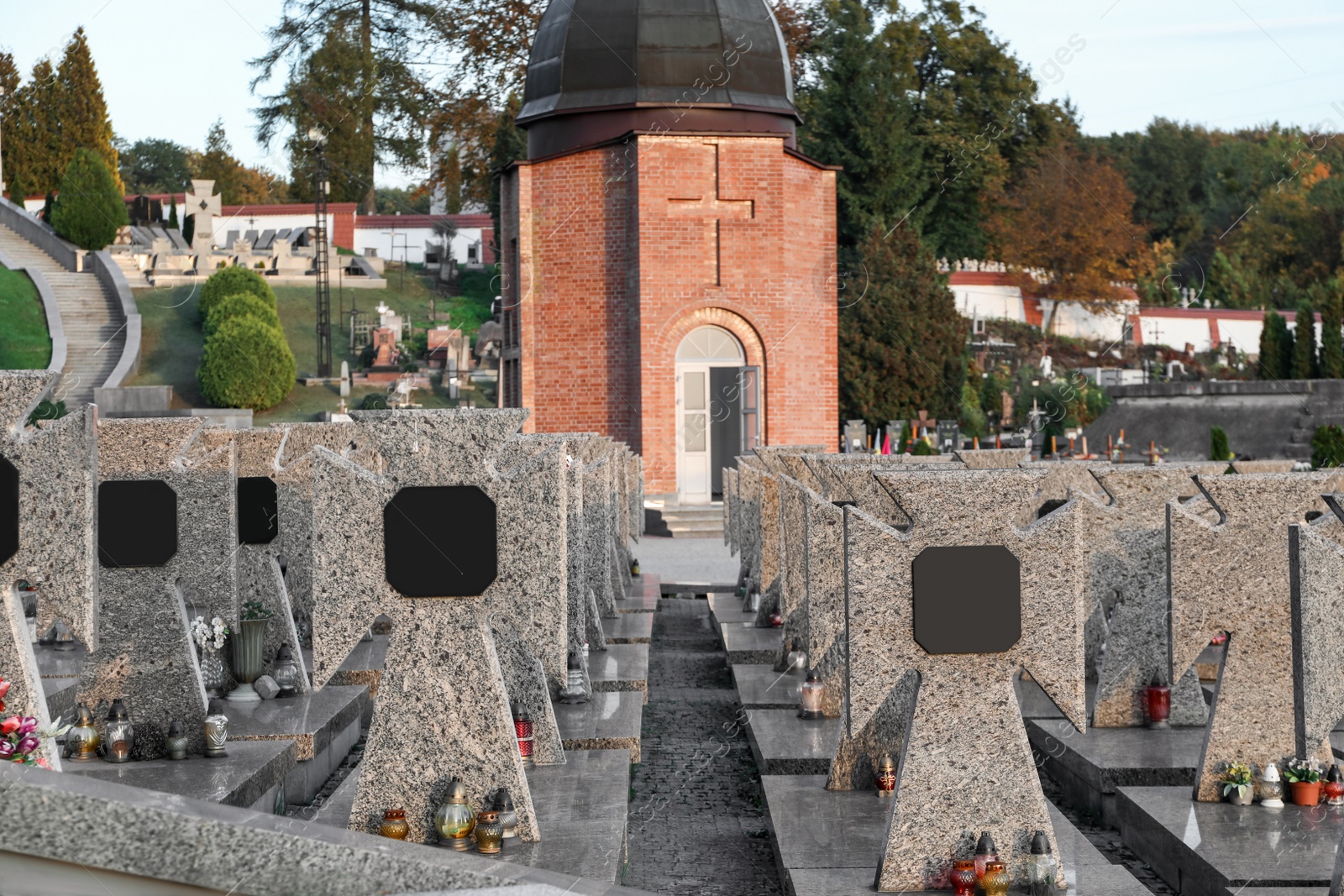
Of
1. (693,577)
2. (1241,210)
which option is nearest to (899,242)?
(693,577)

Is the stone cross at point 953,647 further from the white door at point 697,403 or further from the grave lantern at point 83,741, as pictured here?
the white door at point 697,403

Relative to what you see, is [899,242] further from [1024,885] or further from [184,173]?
[184,173]

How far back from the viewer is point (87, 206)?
4522 cm

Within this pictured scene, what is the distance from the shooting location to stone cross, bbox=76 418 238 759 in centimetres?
736

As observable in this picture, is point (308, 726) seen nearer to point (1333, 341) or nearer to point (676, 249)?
point (676, 249)

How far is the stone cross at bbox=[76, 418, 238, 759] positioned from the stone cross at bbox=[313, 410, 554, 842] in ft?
7.11

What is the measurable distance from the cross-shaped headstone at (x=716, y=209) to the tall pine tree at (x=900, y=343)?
11300 mm

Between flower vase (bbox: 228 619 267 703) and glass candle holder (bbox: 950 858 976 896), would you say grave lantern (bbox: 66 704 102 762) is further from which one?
glass candle holder (bbox: 950 858 976 896)

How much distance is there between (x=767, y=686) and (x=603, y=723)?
1.65 m

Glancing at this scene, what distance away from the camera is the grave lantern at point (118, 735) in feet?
23.5

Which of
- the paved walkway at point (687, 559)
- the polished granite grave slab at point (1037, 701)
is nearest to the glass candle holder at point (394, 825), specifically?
the polished granite grave slab at point (1037, 701)

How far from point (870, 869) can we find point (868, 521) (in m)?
1.45

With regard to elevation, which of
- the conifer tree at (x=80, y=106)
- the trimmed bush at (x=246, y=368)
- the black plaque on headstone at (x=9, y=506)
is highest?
the conifer tree at (x=80, y=106)

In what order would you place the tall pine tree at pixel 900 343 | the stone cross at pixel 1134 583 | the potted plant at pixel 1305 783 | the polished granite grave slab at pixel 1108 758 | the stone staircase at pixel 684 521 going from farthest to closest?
the tall pine tree at pixel 900 343 < the stone staircase at pixel 684 521 < the stone cross at pixel 1134 583 < the polished granite grave slab at pixel 1108 758 < the potted plant at pixel 1305 783
